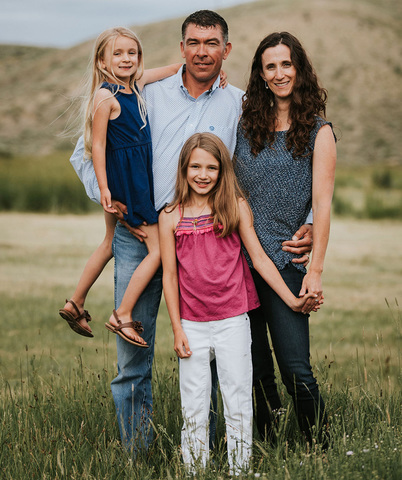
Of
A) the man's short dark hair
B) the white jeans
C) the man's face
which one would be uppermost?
the man's short dark hair

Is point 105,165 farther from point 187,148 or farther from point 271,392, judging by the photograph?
point 271,392

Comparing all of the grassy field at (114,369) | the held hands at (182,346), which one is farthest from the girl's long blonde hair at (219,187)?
the grassy field at (114,369)

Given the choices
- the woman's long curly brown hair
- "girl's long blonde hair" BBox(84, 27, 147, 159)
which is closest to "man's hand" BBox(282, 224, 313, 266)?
the woman's long curly brown hair

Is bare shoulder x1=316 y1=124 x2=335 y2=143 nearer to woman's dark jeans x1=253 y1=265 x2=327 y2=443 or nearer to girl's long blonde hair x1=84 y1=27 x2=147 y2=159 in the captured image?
woman's dark jeans x1=253 y1=265 x2=327 y2=443

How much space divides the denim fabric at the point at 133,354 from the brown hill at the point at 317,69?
73.3ft

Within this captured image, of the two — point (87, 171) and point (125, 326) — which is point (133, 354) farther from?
point (87, 171)

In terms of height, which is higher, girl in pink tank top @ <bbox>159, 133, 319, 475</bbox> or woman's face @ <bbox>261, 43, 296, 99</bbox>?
woman's face @ <bbox>261, 43, 296, 99</bbox>

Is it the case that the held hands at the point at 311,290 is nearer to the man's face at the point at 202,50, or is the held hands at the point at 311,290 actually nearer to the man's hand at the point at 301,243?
the man's hand at the point at 301,243

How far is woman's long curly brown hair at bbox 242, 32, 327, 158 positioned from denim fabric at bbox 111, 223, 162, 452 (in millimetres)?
783

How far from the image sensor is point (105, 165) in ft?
10.3

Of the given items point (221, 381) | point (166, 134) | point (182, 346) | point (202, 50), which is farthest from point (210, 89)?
point (221, 381)

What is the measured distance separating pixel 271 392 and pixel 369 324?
5.30m

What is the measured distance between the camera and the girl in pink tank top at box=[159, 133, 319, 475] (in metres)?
2.86

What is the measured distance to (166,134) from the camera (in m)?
3.19
